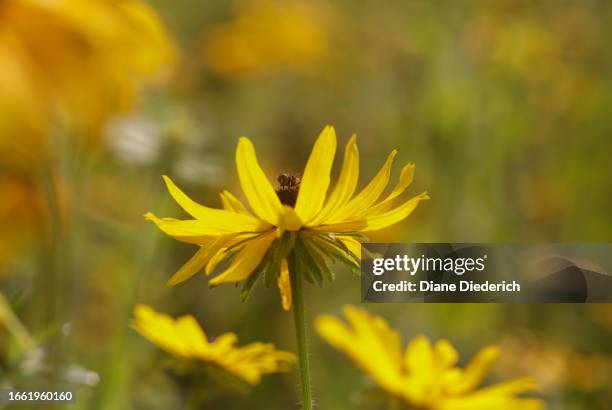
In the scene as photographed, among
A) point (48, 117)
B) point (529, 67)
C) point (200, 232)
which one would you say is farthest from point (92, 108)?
point (529, 67)

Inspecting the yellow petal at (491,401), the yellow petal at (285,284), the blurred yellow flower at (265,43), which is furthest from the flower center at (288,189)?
the blurred yellow flower at (265,43)

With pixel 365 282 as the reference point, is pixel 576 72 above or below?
above

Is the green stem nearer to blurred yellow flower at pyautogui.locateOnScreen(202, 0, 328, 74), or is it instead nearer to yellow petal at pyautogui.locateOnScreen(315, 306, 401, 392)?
yellow petal at pyautogui.locateOnScreen(315, 306, 401, 392)

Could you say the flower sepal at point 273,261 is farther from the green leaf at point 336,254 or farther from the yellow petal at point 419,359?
the yellow petal at point 419,359

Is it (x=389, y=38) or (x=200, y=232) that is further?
(x=389, y=38)

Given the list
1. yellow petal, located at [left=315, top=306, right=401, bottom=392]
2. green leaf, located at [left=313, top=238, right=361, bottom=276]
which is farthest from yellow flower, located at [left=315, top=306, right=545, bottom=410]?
green leaf, located at [left=313, top=238, right=361, bottom=276]

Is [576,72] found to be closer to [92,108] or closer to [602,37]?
[602,37]
